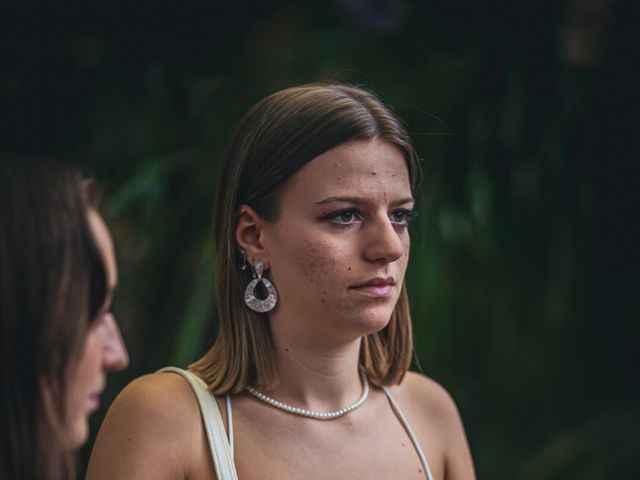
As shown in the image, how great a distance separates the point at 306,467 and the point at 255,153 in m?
0.80

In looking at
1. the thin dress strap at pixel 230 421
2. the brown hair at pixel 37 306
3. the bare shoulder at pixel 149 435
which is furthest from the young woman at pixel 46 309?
the thin dress strap at pixel 230 421

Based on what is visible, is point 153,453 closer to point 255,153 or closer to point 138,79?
point 255,153

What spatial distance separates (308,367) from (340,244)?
1.16 feet

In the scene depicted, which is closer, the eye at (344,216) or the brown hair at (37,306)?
the brown hair at (37,306)

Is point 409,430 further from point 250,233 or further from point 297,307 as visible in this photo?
point 250,233

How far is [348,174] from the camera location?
2.57 m

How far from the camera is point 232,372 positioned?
266 centimetres

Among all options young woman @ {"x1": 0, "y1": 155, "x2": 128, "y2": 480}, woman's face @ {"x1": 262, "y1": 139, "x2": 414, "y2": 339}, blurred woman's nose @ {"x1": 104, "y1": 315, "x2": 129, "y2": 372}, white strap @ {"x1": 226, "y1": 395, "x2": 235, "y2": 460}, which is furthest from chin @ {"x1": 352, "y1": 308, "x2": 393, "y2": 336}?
young woman @ {"x1": 0, "y1": 155, "x2": 128, "y2": 480}

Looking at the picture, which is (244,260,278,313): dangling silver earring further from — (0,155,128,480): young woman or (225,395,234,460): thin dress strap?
(0,155,128,480): young woman

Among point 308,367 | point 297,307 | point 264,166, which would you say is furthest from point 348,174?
point 308,367

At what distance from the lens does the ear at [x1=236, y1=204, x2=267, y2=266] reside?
2.66 m

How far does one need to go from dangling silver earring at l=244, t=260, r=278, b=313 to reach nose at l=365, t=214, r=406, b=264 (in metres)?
0.28

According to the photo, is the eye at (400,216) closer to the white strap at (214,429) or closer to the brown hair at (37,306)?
the white strap at (214,429)

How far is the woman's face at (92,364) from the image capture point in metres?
1.87
